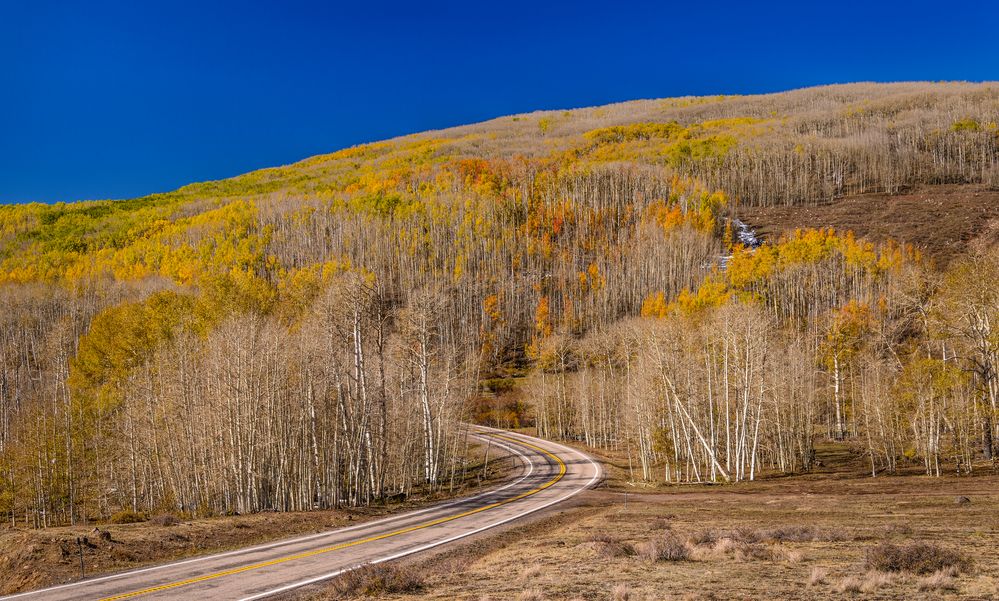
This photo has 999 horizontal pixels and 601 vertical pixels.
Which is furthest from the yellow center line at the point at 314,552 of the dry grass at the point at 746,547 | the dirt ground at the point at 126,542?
the dry grass at the point at 746,547

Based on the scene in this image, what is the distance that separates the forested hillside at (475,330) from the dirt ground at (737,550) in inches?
432

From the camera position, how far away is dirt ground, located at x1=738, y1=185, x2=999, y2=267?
125438 millimetres

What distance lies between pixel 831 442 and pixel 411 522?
160 feet

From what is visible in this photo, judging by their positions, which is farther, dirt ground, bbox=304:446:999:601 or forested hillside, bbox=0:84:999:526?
forested hillside, bbox=0:84:999:526

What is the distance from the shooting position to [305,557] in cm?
1666

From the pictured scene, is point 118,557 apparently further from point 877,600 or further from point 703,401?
point 703,401

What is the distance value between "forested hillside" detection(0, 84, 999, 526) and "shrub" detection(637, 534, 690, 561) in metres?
18.9

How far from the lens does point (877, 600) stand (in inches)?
376

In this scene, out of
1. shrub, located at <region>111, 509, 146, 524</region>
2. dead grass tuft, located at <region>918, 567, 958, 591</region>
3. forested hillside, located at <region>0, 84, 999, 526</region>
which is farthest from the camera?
forested hillside, located at <region>0, 84, 999, 526</region>

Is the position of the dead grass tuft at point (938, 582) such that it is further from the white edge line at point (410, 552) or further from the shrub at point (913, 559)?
the white edge line at point (410, 552)

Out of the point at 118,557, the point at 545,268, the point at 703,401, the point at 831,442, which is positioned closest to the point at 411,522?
the point at 118,557

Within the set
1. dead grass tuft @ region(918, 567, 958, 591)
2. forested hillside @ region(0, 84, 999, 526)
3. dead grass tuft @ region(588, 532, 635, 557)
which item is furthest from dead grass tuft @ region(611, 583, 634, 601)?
forested hillside @ region(0, 84, 999, 526)

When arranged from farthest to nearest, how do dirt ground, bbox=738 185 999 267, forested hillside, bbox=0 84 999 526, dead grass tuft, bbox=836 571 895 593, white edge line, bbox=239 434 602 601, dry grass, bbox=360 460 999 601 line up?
dirt ground, bbox=738 185 999 267, forested hillside, bbox=0 84 999 526, white edge line, bbox=239 434 602 601, dry grass, bbox=360 460 999 601, dead grass tuft, bbox=836 571 895 593

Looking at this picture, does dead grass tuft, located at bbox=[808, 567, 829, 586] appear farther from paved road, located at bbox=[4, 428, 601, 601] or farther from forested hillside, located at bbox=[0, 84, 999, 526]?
forested hillside, located at bbox=[0, 84, 999, 526]
